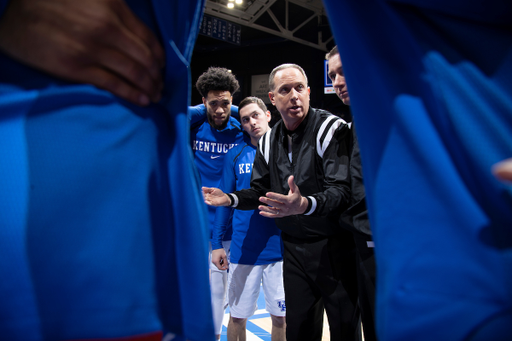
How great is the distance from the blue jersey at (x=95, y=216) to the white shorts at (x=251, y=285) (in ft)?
7.54

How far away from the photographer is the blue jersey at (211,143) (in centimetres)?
332

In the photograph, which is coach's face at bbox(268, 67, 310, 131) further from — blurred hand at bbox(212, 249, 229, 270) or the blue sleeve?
blurred hand at bbox(212, 249, 229, 270)

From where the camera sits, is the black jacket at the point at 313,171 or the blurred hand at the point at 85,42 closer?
the blurred hand at the point at 85,42

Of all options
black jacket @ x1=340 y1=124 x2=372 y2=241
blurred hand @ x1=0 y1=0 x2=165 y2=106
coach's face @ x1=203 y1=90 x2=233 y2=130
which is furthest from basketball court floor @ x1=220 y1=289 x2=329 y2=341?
blurred hand @ x1=0 y1=0 x2=165 y2=106

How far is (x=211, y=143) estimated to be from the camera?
332 centimetres

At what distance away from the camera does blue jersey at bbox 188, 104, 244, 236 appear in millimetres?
3318

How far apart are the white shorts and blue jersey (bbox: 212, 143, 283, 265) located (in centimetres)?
6

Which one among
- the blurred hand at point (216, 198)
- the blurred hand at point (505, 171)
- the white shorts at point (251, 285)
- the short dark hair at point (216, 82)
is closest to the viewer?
the blurred hand at point (505, 171)

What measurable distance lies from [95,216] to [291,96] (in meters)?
1.87

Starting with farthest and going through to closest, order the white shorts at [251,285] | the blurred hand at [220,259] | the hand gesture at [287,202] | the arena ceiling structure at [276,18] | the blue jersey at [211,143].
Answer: the arena ceiling structure at [276,18]
the blue jersey at [211,143]
the blurred hand at [220,259]
the white shorts at [251,285]
the hand gesture at [287,202]

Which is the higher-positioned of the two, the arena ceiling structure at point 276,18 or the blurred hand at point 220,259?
the arena ceiling structure at point 276,18

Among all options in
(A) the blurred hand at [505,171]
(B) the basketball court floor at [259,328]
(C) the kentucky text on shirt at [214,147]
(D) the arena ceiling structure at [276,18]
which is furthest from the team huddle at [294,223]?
(D) the arena ceiling structure at [276,18]

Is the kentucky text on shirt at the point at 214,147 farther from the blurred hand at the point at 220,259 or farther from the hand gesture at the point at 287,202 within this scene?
the hand gesture at the point at 287,202

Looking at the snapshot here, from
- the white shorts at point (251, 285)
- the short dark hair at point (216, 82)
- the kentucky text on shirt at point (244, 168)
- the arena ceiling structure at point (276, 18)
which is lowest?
the white shorts at point (251, 285)
